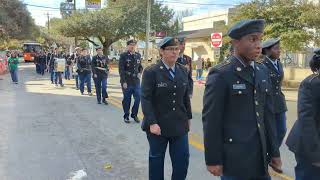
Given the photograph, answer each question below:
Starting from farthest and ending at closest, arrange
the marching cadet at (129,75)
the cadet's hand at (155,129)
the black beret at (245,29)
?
the marching cadet at (129,75) < the cadet's hand at (155,129) < the black beret at (245,29)

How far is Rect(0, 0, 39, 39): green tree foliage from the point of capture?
42.9m

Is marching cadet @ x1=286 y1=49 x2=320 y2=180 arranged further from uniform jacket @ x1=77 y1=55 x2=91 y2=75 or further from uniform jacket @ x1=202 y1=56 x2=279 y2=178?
uniform jacket @ x1=77 y1=55 x2=91 y2=75

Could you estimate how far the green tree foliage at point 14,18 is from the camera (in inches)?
1690

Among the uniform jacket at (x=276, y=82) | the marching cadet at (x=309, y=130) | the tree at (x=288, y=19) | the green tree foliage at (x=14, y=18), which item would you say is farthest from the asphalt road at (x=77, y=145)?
the green tree foliage at (x=14, y=18)

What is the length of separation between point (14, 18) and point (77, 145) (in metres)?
41.2

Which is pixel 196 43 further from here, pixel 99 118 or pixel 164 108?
pixel 164 108

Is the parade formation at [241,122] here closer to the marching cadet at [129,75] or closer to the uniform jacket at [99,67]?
the marching cadet at [129,75]

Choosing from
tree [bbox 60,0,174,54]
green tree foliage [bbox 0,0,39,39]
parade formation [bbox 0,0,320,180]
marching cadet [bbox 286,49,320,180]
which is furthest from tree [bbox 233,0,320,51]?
tree [bbox 60,0,174,54]

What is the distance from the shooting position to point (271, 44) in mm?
6453

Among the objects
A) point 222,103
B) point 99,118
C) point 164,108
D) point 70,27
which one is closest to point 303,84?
point 222,103

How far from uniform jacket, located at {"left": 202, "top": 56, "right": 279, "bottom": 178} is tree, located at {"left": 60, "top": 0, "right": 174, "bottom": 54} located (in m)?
46.9

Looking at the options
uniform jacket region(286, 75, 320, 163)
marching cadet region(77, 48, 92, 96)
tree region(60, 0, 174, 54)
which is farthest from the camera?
tree region(60, 0, 174, 54)

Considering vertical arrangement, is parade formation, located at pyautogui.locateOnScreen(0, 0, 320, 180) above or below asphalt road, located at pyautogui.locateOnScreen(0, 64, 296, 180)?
above

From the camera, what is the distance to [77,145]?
8.03m
